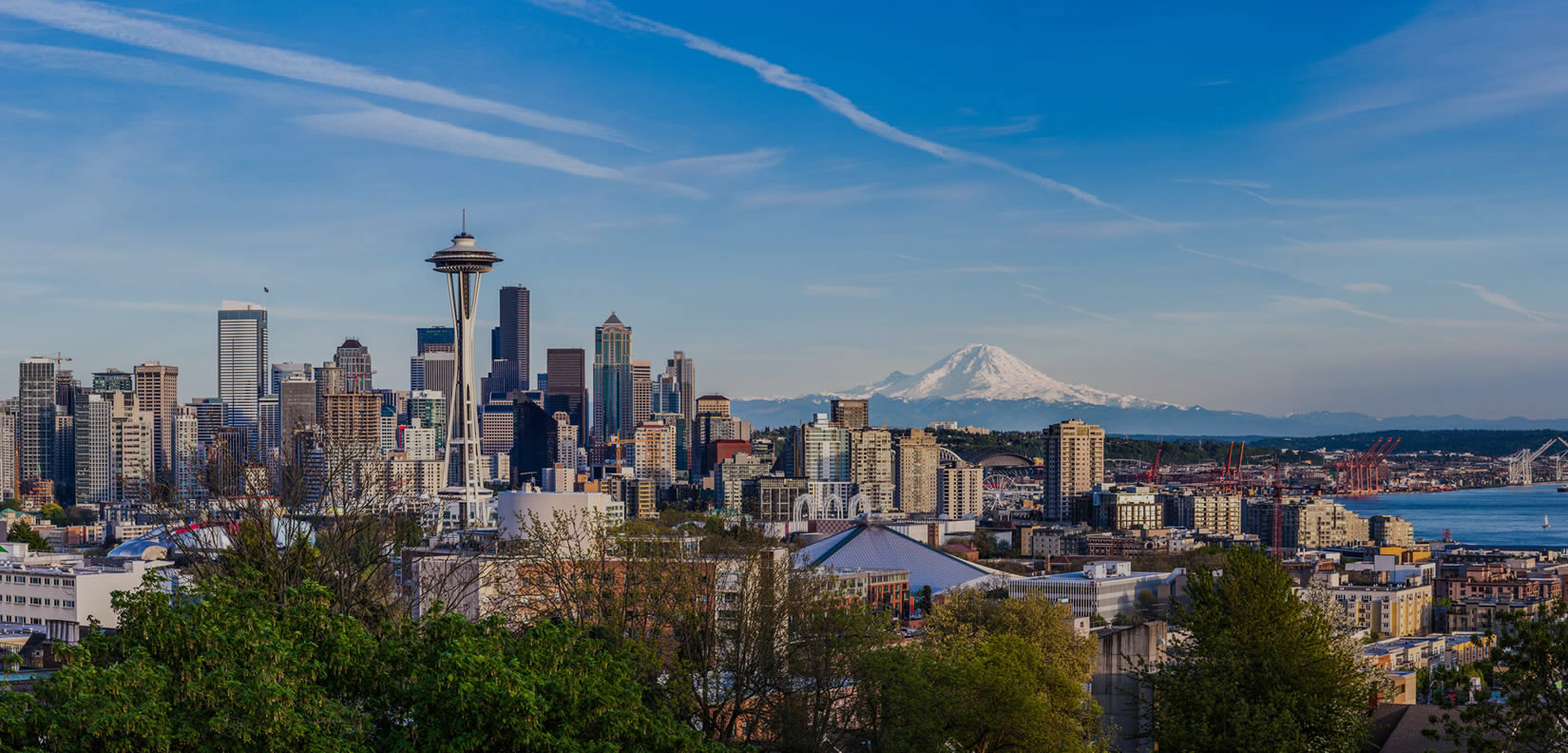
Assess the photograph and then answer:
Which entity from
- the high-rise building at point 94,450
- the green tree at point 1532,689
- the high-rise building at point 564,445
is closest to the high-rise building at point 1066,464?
the high-rise building at point 564,445

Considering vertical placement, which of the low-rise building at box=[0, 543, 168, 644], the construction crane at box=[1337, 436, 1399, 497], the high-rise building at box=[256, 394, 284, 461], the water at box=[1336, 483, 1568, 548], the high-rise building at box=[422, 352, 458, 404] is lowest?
the water at box=[1336, 483, 1568, 548]

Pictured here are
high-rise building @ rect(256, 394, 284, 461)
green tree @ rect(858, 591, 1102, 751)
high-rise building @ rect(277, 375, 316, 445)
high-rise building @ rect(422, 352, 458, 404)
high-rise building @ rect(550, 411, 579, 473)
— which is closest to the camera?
green tree @ rect(858, 591, 1102, 751)

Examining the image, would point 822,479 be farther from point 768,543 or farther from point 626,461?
point 768,543

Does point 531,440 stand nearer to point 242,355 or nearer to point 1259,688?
point 242,355

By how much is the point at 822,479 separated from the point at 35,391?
62046 mm

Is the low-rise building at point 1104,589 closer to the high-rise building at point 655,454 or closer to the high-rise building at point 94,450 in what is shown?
the high-rise building at point 94,450

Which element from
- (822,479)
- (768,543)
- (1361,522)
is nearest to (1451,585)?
(1361,522)

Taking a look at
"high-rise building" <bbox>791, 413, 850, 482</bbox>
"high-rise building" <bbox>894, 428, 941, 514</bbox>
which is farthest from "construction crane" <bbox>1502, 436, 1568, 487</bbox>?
"high-rise building" <bbox>791, 413, 850, 482</bbox>

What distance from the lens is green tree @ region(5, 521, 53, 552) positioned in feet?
198

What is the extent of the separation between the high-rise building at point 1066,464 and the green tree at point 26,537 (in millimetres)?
62024

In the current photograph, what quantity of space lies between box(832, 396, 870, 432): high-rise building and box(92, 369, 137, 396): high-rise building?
63.0m

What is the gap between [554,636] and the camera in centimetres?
893

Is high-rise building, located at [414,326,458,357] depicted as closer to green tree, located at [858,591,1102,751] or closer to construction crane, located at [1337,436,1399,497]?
construction crane, located at [1337,436,1399,497]

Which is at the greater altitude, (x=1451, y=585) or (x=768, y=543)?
(x=768, y=543)
